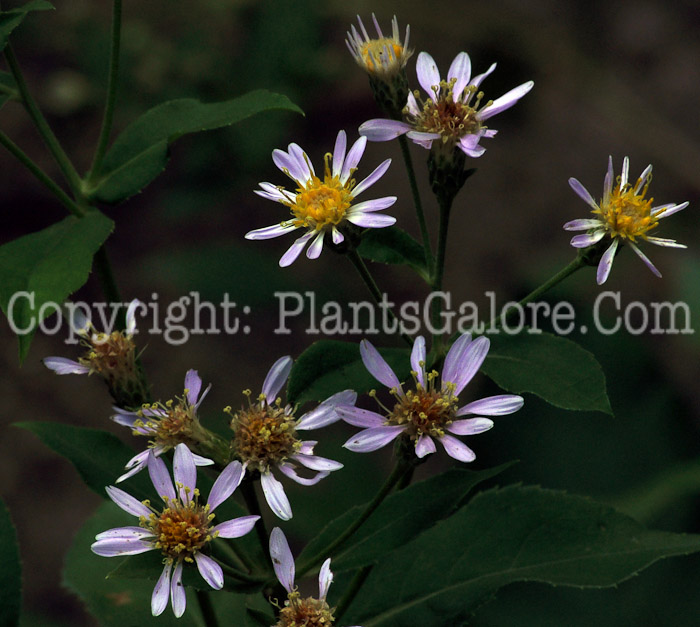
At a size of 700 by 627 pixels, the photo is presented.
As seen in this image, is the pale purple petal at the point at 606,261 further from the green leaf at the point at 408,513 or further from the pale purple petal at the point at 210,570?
the pale purple petal at the point at 210,570

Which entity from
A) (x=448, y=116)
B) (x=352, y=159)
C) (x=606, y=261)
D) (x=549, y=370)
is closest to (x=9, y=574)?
(x=352, y=159)

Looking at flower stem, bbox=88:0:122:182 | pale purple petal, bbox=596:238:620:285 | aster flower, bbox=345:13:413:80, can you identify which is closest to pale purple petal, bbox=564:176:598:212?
pale purple petal, bbox=596:238:620:285

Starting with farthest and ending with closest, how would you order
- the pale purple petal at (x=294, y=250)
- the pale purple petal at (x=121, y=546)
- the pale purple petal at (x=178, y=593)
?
1. the pale purple petal at (x=294, y=250)
2. the pale purple petal at (x=121, y=546)
3. the pale purple petal at (x=178, y=593)

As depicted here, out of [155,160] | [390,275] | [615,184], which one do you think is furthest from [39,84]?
[615,184]

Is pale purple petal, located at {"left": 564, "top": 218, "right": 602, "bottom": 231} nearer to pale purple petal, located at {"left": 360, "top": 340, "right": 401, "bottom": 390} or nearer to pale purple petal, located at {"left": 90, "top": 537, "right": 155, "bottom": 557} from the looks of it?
pale purple petal, located at {"left": 360, "top": 340, "right": 401, "bottom": 390}

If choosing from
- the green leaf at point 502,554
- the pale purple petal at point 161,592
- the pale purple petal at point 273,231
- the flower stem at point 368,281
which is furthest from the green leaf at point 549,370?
the pale purple petal at point 161,592

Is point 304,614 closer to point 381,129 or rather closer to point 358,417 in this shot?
point 358,417

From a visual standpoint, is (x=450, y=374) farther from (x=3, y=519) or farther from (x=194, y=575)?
(x=3, y=519)
